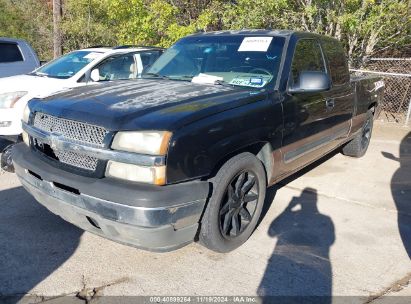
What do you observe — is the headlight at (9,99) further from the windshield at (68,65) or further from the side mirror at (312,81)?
the side mirror at (312,81)

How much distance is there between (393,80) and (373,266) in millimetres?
8295

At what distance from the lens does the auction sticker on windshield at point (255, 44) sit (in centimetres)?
408

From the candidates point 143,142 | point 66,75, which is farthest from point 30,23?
point 143,142

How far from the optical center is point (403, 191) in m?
5.21

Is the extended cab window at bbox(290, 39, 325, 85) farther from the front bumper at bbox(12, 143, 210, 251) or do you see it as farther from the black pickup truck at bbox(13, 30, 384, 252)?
the front bumper at bbox(12, 143, 210, 251)

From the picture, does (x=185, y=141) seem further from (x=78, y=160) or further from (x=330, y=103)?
(x=330, y=103)

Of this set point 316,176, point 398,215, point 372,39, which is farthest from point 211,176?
point 372,39

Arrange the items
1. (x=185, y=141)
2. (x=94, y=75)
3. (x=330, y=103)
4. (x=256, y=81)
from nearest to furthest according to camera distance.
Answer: (x=185, y=141)
(x=256, y=81)
(x=330, y=103)
(x=94, y=75)

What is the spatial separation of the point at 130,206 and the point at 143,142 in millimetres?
433

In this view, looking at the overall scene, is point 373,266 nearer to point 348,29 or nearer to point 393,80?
point 348,29

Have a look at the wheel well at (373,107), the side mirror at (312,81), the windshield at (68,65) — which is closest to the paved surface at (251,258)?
the side mirror at (312,81)

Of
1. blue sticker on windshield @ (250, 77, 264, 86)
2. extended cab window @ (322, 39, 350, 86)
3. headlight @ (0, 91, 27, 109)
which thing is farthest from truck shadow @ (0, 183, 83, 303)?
extended cab window @ (322, 39, 350, 86)

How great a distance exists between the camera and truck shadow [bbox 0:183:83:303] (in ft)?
9.94

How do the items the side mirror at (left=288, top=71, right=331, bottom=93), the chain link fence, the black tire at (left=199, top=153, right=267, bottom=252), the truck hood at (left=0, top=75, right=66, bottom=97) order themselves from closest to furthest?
the black tire at (left=199, top=153, right=267, bottom=252)
the side mirror at (left=288, top=71, right=331, bottom=93)
the truck hood at (left=0, top=75, right=66, bottom=97)
the chain link fence
